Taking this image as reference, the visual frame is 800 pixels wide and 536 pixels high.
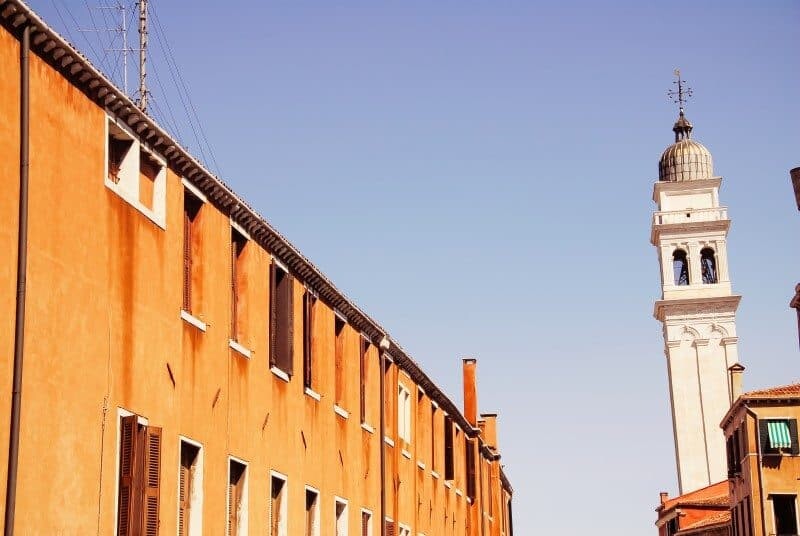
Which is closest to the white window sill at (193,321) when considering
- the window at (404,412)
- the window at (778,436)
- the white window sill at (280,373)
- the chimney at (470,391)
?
the white window sill at (280,373)

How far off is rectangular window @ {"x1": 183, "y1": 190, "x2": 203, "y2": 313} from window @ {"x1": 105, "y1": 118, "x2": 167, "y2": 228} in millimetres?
978

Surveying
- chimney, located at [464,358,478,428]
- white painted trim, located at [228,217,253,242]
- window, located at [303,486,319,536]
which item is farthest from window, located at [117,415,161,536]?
chimney, located at [464,358,478,428]

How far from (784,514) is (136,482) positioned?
39630mm

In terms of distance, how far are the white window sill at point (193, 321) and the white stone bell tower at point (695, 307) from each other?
67.9 meters

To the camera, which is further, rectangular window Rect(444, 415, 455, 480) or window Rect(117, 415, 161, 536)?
rectangular window Rect(444, 415, 455, 480)

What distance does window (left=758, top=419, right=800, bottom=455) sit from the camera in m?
50.6

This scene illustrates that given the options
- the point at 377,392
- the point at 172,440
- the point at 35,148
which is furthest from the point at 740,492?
the point at 35,148

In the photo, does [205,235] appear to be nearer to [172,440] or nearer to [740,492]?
[172,440]

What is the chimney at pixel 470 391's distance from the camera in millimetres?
43625

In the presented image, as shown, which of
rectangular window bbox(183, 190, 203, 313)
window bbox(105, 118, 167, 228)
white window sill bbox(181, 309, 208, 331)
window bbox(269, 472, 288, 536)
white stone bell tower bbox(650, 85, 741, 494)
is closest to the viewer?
window bbox(105, 118, 167, 228)

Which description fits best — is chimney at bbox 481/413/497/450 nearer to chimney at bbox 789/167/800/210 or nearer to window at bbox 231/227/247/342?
chimney at bbox 789/167/800/210

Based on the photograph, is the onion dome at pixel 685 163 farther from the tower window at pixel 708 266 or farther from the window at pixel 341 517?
the window at pixel 341 517

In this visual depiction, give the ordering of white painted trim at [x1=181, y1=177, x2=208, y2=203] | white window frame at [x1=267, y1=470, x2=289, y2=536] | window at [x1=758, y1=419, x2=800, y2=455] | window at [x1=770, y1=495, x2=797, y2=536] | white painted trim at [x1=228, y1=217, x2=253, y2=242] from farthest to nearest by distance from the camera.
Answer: window at [x1=758, y1=419, x2=800, y2=455] < window at [x1=770, y1=495, x2=797, y2=536] < white window frame at [x1=267, y1=470, x2=289, y2=536] < white painted trim at [x1=228, y1=217, x2=253, y2=242] < white painted trim at [x1=181, y1=177, x2=208, y2=203]

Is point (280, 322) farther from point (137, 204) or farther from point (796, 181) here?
point (796, 181)
